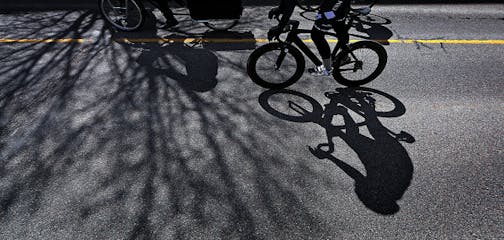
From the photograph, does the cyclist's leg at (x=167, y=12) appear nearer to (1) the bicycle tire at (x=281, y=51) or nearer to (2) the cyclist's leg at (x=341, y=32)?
(1) the bicycle tire at (x=281, y=51)

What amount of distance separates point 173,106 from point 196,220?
1.98 m

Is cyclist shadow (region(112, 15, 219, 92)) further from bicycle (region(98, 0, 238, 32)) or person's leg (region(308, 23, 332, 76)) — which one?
person's leg (region(308, 23, 332, 76))

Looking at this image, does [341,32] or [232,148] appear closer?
[232,148]

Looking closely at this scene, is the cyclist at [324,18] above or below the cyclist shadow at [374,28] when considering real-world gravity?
above

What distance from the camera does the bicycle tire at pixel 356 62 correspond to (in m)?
4.43

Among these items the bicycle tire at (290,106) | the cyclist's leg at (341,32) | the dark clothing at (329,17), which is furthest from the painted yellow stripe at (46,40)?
the cyclist's leg at (341,32)

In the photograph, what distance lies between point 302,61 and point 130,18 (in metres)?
4.45

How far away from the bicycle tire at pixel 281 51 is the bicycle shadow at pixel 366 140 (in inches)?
5.1

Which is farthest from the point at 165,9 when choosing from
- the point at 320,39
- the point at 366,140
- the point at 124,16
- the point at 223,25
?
the point at 366,140

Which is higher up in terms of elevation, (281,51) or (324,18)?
(324,18)

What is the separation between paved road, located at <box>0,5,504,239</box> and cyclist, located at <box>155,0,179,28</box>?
0.80 meters

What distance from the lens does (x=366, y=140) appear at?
383 centimetres

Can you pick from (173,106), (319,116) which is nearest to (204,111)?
(173,106)

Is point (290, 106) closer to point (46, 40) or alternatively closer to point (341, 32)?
point (341, 32)
